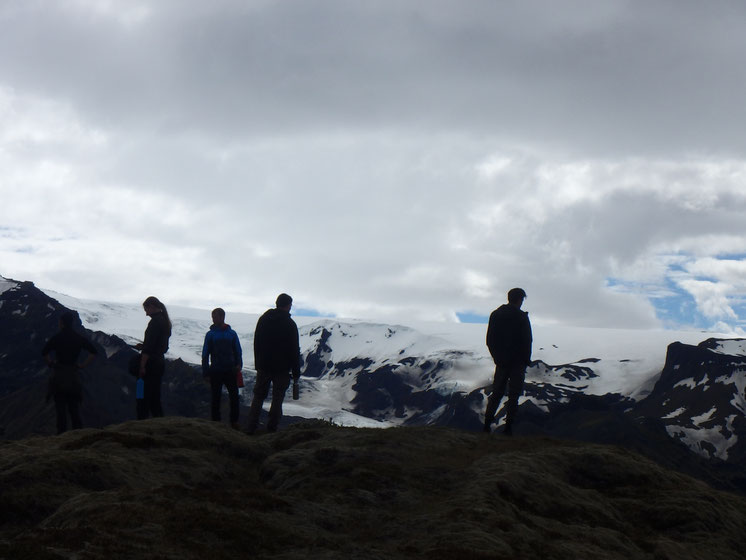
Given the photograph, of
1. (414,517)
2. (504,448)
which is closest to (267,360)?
(504,448)

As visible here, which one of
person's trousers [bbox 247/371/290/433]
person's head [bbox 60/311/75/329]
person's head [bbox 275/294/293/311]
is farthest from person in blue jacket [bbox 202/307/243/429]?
person's head [bbox 60/311/75/329]

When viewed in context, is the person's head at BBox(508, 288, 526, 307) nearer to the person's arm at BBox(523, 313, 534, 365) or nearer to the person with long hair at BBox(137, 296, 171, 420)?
the person's arm at BBox(523, 313, 534, 365)

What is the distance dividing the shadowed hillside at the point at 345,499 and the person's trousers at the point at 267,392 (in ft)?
9.02

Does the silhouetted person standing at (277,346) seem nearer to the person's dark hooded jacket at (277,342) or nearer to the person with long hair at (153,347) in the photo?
the person's dark hooded jacket at (277,342)

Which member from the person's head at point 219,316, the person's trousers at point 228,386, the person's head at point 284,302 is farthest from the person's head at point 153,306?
the person's head at point 284,302

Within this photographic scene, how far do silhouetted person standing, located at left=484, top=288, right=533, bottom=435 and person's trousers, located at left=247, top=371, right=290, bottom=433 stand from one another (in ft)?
20.1

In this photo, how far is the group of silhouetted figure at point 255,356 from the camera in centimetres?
2389

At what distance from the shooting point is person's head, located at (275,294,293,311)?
23672 mm

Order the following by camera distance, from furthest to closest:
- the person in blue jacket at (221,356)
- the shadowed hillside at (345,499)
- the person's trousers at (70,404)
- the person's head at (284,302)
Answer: the person's trousers at (70,404) < the person in blue jacket at (221,356) < the person's head at (284,302) < the shadowed hillside at (345,499)

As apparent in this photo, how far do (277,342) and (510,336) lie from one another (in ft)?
22.1

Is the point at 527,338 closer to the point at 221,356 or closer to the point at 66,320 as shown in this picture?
the point at 221,356

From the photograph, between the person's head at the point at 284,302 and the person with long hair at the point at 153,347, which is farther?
the person with long hair at the point at 153,347

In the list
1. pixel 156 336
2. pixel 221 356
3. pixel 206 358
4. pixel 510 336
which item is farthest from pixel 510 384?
pixel 156 336

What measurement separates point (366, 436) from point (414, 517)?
Answer: 236 inches
